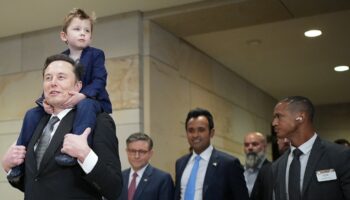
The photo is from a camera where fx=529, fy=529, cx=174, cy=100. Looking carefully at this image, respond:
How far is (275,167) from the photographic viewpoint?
10.9 ft

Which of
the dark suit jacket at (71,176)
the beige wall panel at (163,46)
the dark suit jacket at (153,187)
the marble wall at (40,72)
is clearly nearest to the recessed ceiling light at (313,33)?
the beige wall panel at (163,46)

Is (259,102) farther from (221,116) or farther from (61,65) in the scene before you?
(61,65)

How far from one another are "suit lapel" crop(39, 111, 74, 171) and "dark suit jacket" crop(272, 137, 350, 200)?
1504 mm

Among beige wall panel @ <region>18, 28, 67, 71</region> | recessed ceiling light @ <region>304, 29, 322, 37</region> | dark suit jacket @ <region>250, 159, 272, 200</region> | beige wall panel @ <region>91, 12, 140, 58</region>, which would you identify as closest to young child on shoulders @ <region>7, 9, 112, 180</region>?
dark suit jacket @ <region>250, 159, 272, 200</region>

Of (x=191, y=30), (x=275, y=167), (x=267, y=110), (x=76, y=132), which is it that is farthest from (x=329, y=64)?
(x=76, y=132)

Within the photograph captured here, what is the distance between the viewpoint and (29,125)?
83.4 inches

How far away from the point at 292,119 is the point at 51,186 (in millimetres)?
1779

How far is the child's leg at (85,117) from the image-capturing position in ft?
6.35

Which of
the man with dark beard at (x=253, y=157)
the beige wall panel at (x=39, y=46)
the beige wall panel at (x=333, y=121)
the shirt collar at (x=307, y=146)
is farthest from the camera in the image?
the beige wall panel at (x=333, y=121)

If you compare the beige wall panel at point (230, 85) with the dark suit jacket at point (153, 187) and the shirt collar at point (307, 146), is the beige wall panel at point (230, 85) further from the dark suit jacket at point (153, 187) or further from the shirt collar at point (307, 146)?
the shirt collar at point (307, 146)

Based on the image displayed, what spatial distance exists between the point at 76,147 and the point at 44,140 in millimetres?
223

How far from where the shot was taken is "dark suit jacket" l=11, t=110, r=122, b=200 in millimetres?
1860

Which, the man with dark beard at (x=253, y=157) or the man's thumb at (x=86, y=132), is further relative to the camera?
the man with dark beard at (x=253, y=157)

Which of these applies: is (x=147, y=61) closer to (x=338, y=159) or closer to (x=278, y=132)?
(x=278, y=132)
